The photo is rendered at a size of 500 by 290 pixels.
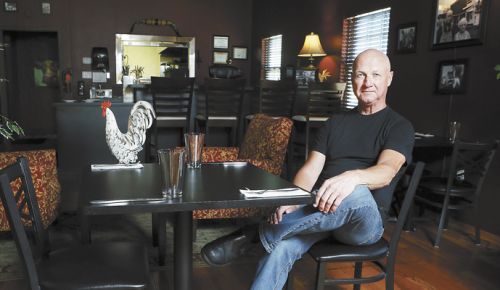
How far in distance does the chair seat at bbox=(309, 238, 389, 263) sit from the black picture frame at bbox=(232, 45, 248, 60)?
Answer: 689cm

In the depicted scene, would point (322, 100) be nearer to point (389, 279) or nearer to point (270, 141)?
point (270, 141)

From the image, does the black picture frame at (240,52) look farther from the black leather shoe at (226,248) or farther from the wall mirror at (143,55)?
the black leather shoe at (226,248)

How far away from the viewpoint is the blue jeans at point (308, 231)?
1.42m

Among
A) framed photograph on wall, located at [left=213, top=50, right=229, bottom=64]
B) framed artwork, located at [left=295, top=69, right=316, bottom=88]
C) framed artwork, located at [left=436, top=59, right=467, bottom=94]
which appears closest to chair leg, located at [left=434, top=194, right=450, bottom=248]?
framed artwork, located at [left=436, top=59, right=467, bottom=94]

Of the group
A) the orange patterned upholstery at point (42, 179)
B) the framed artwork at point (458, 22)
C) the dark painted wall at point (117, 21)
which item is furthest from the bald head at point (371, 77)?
A: the dark painted wall at point (117, 21)

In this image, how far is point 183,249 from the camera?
1.58 meters

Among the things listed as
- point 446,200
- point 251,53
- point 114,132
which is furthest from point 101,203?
point 251,53

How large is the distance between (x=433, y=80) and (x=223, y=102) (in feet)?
6.47

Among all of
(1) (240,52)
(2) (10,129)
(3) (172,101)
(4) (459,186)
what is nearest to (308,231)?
(2) (10,129)

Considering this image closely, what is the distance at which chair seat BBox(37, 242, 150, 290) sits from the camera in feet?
4.33

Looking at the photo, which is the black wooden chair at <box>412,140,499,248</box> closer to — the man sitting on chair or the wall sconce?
the man sitting on chair

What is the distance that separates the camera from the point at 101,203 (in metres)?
1.20

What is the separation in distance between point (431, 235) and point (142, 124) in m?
2.38

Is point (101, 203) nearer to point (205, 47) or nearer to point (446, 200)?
point (446, 200)
